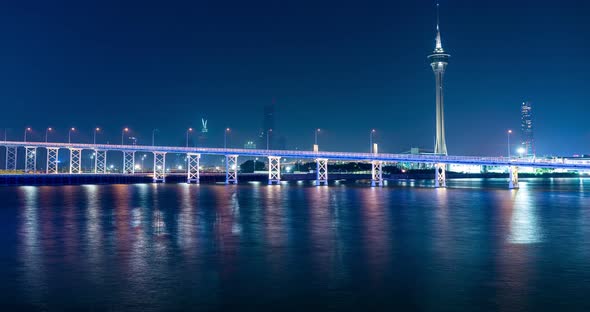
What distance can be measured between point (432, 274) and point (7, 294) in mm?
13390

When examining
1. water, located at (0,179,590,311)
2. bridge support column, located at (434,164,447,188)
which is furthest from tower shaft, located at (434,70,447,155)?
water, located at (0,179,590,311)

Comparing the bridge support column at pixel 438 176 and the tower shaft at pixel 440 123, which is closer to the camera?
the bridge support column at pixel 438 176

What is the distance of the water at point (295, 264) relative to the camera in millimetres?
15258

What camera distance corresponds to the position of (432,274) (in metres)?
18.9

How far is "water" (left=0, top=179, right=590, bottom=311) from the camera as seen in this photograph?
15258 millimetres

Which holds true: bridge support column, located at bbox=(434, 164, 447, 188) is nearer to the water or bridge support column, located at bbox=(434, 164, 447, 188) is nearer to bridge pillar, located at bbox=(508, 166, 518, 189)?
bridge pillar, located at bbox=(508, 166, 518, 189)

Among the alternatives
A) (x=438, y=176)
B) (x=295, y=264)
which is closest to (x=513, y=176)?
(x=438, y=176)

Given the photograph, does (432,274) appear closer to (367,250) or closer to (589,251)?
(367,250)

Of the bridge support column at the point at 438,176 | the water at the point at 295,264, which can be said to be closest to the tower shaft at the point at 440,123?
the bridge support column at the point at 438,176

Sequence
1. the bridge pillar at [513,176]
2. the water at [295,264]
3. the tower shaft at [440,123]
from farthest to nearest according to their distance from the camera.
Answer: the tower shaft at [440,123] < the bridge pillar at [513,176] < the water at [295,264]

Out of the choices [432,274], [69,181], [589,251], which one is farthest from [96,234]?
[69,181]

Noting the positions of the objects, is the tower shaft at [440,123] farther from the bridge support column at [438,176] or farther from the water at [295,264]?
the water at [295,264]

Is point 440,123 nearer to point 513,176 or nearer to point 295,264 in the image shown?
point 513,176

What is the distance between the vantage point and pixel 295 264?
20953 millimetres
